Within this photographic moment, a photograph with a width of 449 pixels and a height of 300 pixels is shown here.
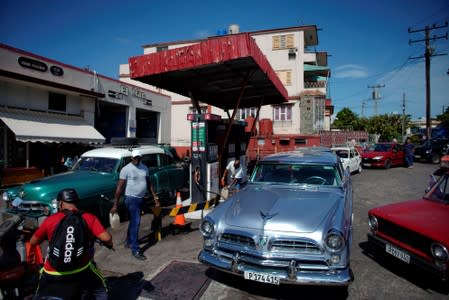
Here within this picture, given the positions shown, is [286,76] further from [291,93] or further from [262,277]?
[262,277]

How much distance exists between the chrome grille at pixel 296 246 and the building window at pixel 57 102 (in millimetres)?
15627

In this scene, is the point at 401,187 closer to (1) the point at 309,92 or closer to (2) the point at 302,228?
(2) the point at 302,228

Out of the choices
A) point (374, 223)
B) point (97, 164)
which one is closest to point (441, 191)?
point (374, 223)

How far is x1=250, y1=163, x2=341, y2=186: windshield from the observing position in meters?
5.11

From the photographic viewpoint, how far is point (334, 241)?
11.0ft

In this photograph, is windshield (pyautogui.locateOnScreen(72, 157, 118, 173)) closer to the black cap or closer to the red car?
the black cap

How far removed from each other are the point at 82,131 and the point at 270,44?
19.2 metres

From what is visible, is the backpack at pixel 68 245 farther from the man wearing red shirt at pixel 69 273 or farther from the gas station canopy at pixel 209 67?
the gas station canopy at pixel 209 67

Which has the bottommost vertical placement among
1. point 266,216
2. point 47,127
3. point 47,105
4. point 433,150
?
point 266,216

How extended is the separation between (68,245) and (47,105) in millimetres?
15149

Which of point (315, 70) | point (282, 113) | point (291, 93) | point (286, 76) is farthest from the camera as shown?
point (315, 70)

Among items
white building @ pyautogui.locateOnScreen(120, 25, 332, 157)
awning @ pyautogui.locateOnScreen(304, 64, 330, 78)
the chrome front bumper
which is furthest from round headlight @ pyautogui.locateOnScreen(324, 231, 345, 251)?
awning @ pyautogui.locateOnScreen(304, 64, 330, 78)

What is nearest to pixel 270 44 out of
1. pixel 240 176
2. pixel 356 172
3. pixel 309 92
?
pixel 309 92

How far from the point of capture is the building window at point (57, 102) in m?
15.1
